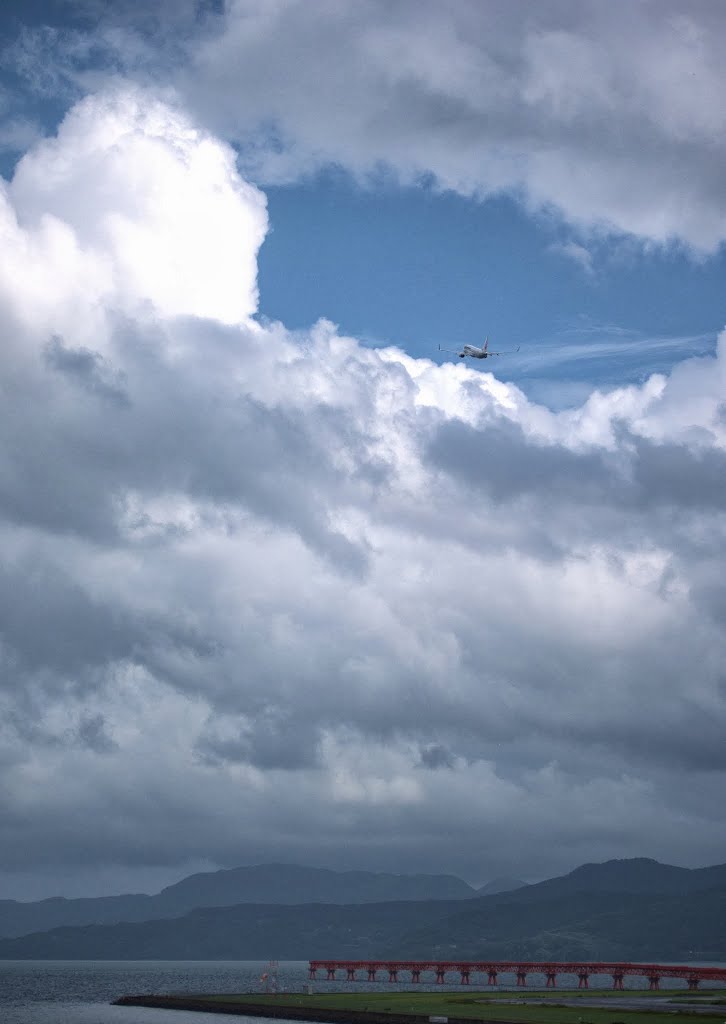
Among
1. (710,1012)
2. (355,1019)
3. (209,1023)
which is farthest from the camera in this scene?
(209,1023)

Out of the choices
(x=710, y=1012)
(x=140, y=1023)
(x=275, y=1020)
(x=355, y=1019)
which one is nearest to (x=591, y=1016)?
(x=710, y=1012)

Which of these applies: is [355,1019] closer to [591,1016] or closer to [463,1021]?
[463,1021]

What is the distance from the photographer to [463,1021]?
16300cm

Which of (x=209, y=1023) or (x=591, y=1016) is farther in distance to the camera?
(x=209, y=1023)

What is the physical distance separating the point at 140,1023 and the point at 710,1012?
9496cm

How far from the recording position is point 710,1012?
159125 millimetres

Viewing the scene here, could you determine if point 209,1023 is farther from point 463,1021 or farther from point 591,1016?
point 591,1016

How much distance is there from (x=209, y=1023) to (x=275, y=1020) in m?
11.1

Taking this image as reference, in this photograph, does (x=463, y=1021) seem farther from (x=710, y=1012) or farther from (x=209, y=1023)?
(x=209, y=1023)

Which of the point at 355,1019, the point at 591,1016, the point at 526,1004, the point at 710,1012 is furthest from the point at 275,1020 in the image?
the point at 710,1012

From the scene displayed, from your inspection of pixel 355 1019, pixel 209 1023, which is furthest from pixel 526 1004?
pixel 209 1023

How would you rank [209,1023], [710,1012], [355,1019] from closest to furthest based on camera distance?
[710,1012], [355,1019], [209,1023]

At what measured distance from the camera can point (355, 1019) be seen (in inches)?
7072

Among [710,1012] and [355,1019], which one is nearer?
[710,1012]
